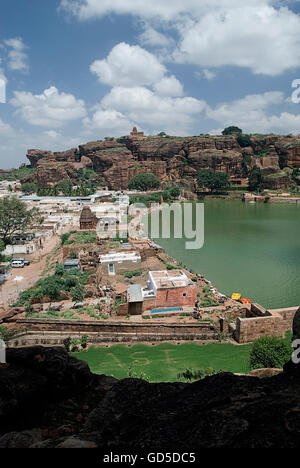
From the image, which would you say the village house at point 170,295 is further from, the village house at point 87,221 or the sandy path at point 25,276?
the village house at point 87,221

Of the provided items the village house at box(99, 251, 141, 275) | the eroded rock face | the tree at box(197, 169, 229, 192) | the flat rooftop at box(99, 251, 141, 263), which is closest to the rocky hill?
the eroded rock face

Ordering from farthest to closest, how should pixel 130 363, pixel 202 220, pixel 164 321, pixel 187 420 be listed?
1. pixel 202 220
2. pixel 164 321
3. pixel 130 363
4. pixel 187 420

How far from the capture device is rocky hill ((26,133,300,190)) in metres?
70.2

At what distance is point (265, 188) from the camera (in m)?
65.2

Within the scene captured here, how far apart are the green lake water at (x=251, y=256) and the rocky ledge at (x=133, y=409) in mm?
13450

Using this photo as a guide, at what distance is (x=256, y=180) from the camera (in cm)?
6450

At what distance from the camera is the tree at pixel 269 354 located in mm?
9617

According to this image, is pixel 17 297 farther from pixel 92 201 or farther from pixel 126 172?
pixel 126 172

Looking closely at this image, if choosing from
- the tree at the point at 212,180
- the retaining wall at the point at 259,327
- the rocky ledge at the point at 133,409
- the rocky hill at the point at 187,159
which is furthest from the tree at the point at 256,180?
the rocky ledge at the point at 133,409

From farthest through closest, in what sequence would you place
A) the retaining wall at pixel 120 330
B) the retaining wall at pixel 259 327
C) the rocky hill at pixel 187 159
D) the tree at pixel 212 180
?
the rocky hill at pixel 187 159, the tree at pixel 212 180, the retaining wall at pixel 120 330, the retaining wall at pixel 259 327

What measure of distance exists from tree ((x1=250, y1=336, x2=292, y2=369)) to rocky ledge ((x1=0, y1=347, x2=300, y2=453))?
20.3 ft

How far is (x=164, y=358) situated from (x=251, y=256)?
15788 mm

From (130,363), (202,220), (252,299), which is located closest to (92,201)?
(202,220)
